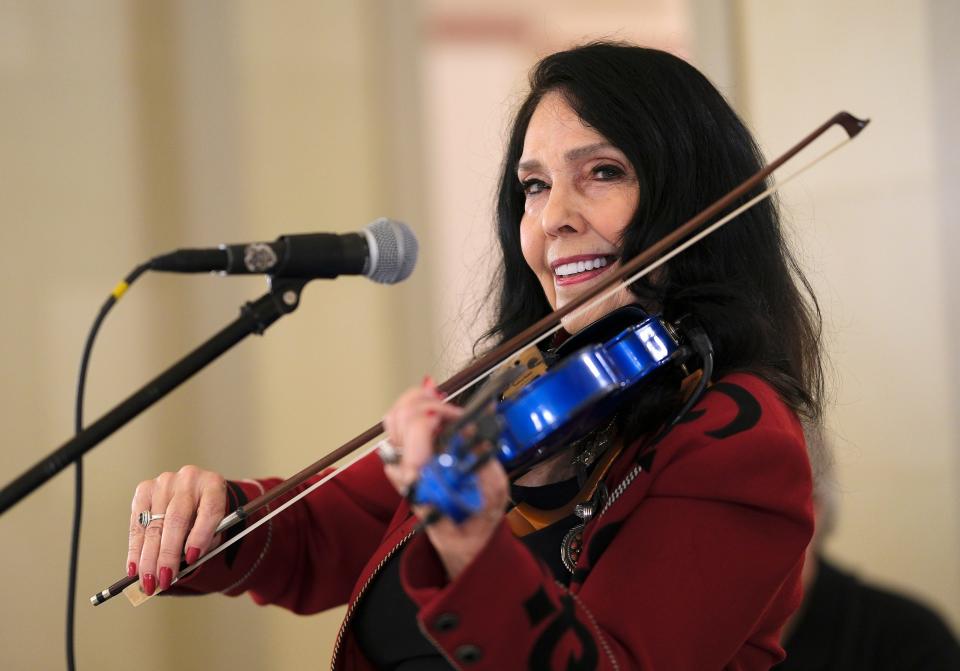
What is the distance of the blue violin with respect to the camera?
0.79m

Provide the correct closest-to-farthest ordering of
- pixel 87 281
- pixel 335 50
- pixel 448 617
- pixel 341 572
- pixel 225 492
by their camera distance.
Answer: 1. pixel 448 617
2. pixel 225 492
3. pixel 341 572
4. pixel 87 281
5. pixel 335 50

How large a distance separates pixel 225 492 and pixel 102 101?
1.83 m


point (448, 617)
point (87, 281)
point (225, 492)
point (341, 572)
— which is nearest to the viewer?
point (448, 617)

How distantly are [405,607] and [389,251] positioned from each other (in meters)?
0.44

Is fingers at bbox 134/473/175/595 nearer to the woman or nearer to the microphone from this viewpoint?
the woman

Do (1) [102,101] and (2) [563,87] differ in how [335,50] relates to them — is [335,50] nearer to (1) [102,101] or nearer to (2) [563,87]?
(1) [102,101]

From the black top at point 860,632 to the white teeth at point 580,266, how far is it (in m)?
1.10

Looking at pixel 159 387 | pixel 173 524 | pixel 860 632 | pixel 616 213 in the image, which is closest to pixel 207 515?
pixel 173 524

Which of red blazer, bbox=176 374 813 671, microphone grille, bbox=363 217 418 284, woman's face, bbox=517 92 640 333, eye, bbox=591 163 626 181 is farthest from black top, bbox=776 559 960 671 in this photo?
microphone grille, bbox=363 217 418 284

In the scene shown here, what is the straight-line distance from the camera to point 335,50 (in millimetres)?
3043

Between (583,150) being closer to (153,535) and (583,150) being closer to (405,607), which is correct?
(405,607)

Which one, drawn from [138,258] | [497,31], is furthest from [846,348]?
[138,258]

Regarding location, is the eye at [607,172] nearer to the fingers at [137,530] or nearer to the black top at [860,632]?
the fingers at [137,530]

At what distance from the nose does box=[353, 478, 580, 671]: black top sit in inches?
12.5
